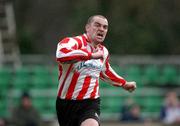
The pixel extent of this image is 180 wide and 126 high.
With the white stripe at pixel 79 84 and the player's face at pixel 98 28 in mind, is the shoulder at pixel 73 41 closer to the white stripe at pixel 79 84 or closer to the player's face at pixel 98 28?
the player's face at pixel 98 28

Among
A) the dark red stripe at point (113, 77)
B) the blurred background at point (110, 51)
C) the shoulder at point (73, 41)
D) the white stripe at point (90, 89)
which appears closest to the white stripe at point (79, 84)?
the white stripe at point (90, 89)

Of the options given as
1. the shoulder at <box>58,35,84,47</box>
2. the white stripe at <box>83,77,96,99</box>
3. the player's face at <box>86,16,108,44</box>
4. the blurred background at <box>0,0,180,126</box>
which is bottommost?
the blurred background at <box>0,0,180,126</box>

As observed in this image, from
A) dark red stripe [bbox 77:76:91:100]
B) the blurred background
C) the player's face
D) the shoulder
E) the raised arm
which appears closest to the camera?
the shoulder

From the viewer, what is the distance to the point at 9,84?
20.3 metres

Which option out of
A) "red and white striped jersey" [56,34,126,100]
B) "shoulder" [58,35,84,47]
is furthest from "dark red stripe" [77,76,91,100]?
"shoulder" [58,35,84,47]

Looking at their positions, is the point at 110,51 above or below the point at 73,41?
below

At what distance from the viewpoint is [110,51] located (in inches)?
965

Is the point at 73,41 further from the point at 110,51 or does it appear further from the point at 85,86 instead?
the point at 110,51

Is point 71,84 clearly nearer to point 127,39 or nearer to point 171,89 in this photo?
point 171,89

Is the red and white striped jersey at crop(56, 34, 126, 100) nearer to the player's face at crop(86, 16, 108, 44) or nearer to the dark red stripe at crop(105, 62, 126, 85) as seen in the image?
the player's face at crop(86, 16, 108, 44)

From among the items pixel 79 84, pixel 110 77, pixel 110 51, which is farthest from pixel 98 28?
pixel 110 51

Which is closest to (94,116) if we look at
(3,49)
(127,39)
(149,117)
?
(149,117)

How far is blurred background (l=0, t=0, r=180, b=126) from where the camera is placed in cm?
2006

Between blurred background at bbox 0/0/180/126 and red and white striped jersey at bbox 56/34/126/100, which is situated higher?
red and white striped jersey at bbox 56/34/126/100
